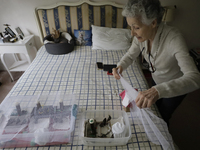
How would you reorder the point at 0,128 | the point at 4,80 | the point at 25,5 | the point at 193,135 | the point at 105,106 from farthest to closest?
the point at 4,80 < the point at 25,5 < the point at 193,135 < the point at 105,106 < the point at 0,128

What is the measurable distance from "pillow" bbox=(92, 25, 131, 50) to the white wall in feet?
1.75

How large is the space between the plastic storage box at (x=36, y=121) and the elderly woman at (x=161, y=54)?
0.50 m

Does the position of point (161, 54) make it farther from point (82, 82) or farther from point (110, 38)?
point (110, 38)

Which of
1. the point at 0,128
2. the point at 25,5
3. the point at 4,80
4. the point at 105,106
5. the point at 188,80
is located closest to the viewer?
the point at 188,80

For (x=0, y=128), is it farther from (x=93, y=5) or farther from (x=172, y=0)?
(x=172, y=0)

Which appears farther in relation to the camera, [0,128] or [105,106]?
[105,106]

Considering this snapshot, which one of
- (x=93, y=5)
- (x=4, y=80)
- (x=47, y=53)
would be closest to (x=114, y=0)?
(x=93, y=5)

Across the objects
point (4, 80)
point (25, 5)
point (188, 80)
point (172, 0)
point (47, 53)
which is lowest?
point (4, 80)

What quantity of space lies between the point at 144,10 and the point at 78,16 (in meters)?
1.68

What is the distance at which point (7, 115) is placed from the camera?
896mm

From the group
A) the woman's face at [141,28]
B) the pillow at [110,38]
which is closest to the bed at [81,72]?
the pillow at [110,38]

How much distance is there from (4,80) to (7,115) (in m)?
1.89

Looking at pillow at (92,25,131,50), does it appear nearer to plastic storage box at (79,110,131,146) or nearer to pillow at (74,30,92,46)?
pillow at (74,30,92,46)

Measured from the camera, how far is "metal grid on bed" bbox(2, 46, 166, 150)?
0.84 meters
